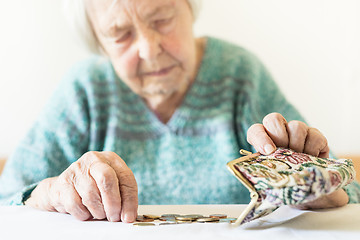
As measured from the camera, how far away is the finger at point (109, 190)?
58 cm

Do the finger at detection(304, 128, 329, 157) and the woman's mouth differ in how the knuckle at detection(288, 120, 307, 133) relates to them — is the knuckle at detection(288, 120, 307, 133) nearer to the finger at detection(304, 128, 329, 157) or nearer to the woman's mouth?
the finger at detection(304, 128, 329, 157)

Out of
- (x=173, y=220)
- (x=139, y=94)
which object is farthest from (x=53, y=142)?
(x=173, y=220)

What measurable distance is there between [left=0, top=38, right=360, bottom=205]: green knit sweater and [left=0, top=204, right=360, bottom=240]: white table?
0.47 meters

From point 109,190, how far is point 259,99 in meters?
0.71

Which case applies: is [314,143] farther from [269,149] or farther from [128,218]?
[128,218]

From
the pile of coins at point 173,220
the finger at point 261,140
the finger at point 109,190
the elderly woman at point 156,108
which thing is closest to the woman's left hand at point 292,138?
the finger at point 261,140

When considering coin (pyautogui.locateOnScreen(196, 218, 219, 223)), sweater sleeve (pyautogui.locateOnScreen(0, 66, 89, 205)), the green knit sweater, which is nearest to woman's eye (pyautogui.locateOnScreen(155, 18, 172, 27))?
the green knit sweater

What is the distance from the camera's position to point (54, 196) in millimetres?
661

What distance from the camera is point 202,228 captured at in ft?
1.65

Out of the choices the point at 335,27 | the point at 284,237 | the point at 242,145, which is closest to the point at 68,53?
the point at 242,145

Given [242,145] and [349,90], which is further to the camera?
[349,90]

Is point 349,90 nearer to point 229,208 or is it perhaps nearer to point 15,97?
point 229,208

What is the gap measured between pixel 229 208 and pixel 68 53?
4.81 ft

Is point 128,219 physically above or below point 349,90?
below
